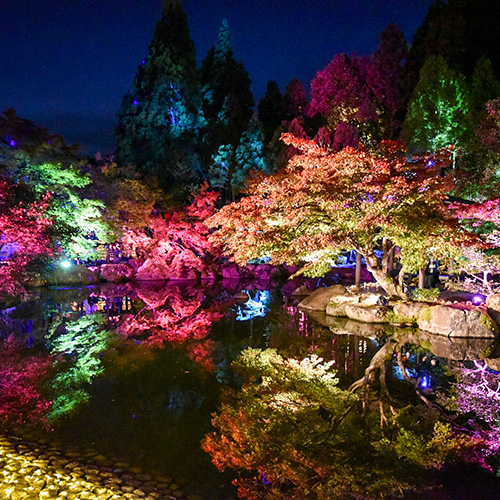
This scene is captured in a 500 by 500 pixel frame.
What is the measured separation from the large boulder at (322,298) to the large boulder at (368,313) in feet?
4.33

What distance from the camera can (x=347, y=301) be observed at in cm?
1260

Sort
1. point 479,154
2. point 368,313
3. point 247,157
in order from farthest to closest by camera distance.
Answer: point 247,157 → point 479,154 → point 368,313

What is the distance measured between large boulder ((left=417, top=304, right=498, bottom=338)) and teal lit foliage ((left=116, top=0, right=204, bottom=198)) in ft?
59.8

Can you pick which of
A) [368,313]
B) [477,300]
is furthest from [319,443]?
[477,300]

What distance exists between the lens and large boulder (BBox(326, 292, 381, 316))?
12.1m

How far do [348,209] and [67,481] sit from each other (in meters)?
8.06

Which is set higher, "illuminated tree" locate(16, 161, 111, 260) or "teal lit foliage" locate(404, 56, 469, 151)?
"teal lit foliage" locate(404, 56, 469, 151)

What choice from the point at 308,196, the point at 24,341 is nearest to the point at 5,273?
the point at 24,341

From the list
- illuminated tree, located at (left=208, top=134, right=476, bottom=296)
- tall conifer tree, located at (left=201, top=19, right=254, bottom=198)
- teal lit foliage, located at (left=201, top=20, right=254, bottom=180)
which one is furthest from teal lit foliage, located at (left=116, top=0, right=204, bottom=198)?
illuminated tree, located at (left=208, top=134, right=476, bottom=296)

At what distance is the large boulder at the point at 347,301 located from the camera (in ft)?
39.6

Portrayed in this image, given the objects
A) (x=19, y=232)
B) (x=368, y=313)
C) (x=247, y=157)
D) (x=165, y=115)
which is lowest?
(x=368, y=313)

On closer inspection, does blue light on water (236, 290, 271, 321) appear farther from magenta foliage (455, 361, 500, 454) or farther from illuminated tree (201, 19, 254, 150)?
illuminated tree (201, 19, 254, 150)

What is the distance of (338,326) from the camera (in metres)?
11.2

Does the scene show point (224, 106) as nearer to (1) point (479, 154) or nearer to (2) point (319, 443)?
(1) point (479, 154)
